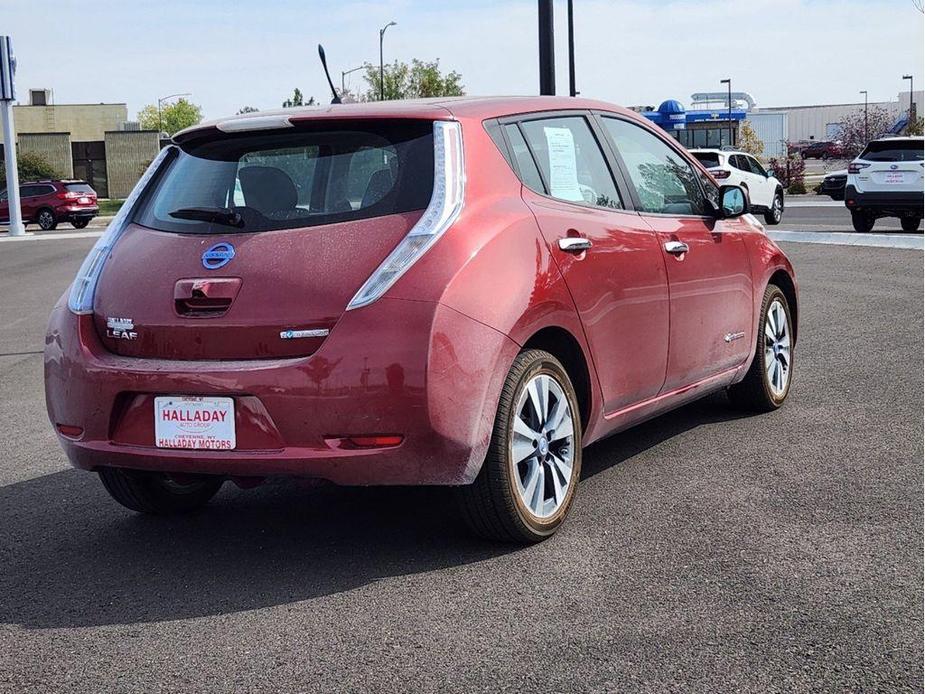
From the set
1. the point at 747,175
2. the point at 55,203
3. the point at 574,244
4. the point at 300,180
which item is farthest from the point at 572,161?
the point at 55,203

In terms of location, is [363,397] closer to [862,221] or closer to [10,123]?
[862,221]

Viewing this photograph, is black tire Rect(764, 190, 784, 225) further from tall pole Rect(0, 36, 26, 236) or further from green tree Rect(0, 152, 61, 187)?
green tree Rect(0, 152, 61, 187)

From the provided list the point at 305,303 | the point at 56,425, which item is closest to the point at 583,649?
the point at 305,303

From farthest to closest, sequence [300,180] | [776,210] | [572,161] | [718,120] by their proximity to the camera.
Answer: [718,120], [776,210], [572,161], [300,180]

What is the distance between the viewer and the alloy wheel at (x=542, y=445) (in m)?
4.68

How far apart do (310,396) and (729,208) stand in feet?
9.65

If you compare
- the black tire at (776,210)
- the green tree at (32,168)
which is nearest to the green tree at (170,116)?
the green tree at (32,168)

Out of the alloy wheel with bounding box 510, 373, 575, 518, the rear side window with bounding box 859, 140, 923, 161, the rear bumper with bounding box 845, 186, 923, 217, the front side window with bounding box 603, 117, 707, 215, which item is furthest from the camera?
the rear side window with bounding box 859, 140, 923, 161

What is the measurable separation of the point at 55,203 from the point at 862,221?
28.5 metres

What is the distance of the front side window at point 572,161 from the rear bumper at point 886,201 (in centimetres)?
1892

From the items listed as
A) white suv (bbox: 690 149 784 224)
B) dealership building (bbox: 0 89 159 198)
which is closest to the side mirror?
white suv (bbox: 690 149 784 224)

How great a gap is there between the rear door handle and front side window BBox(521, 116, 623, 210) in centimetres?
21

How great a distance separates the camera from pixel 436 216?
449cm

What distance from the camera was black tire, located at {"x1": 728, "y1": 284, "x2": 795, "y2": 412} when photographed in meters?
6.88
